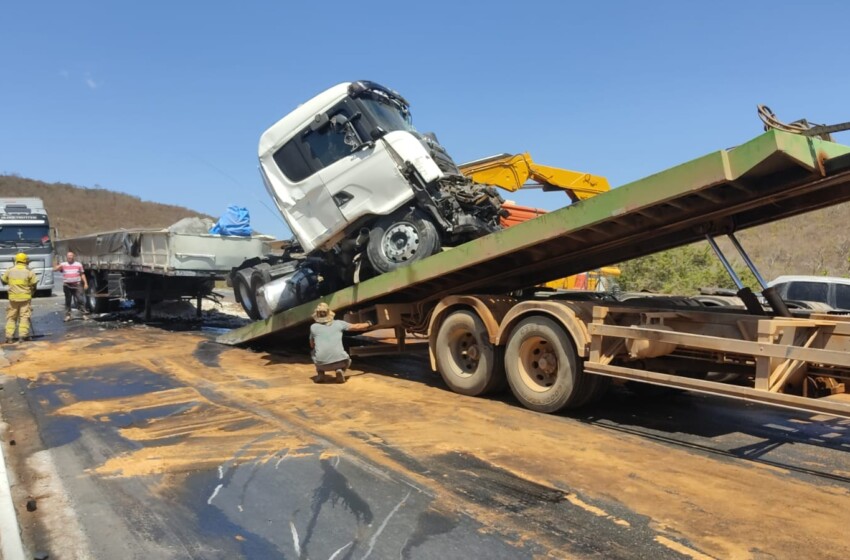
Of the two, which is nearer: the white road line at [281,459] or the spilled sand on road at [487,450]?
the spilled sand on road at [487,450]

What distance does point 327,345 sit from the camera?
7.75 meters

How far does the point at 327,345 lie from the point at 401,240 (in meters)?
1.55

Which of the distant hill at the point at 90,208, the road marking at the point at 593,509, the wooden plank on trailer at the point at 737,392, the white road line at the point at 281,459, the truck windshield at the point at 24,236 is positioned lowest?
the road marking at the point at 593,509

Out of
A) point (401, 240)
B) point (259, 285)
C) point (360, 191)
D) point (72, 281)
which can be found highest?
point (360, 191)

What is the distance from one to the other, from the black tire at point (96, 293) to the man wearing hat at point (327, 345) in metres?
10.4

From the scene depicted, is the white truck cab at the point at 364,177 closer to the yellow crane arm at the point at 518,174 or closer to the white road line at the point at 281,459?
the yellow crane arm at the point at 518,174

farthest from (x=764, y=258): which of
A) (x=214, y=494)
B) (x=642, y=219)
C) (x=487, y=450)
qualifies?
(x=214, y=494)

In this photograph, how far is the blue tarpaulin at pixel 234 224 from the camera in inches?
498

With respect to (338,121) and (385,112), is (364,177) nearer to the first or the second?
(338,121)

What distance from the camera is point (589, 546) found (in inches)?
132

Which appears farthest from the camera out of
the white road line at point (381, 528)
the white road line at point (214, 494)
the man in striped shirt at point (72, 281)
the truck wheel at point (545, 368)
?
the man in striped shirt at point (72, 281)

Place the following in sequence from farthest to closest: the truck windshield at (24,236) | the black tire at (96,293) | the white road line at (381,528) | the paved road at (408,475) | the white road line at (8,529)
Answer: the truck windshield at (24,236), the black tire at (96,293), the paved road at (408,475), the white road line at (381,528), the white road line at (8,529)

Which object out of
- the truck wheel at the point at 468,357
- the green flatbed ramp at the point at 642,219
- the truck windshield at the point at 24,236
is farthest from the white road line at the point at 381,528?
the truck windshield at the point at 24,236

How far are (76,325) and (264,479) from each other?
11.9m
